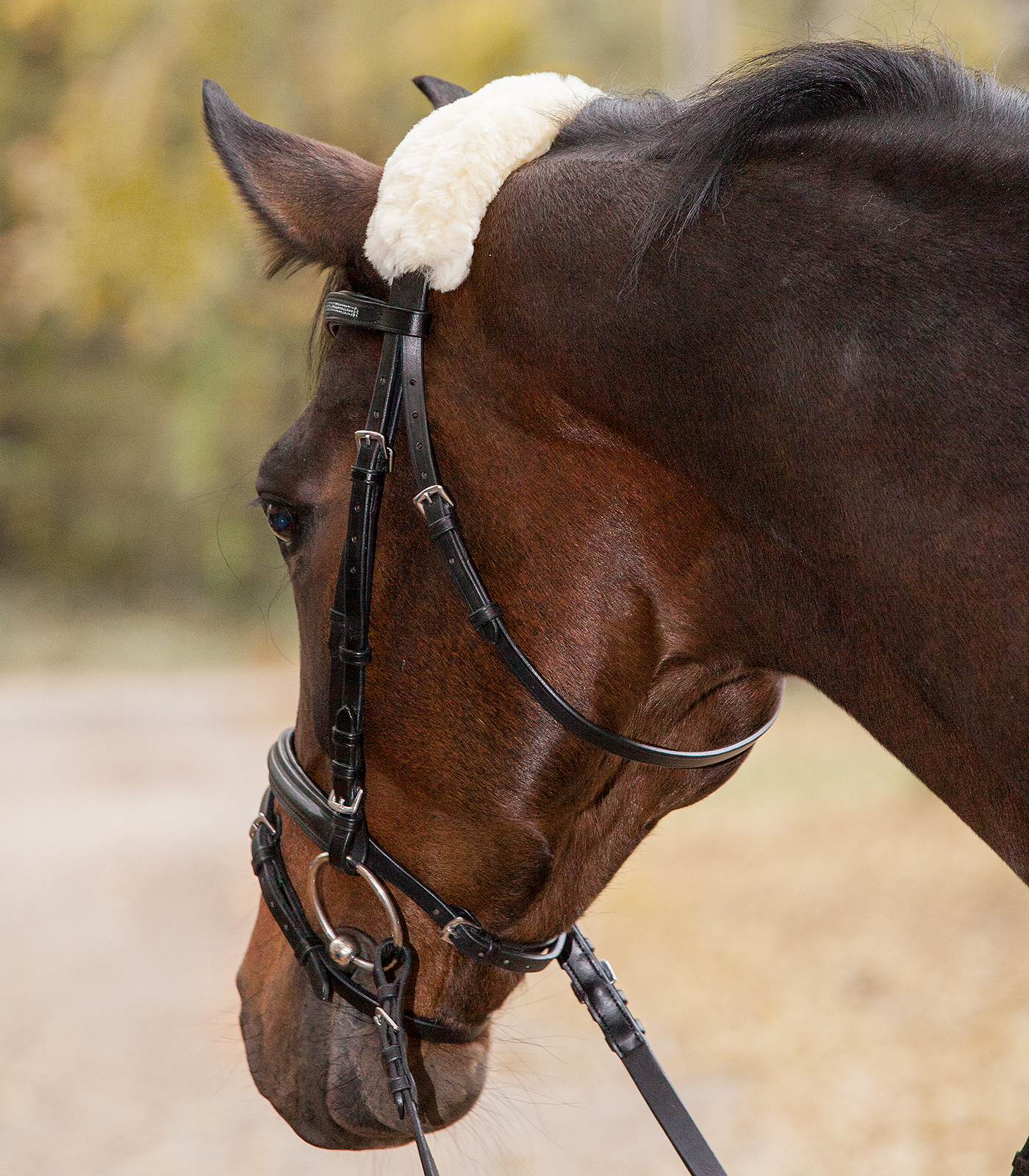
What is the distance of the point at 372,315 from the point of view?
1332 millimetres

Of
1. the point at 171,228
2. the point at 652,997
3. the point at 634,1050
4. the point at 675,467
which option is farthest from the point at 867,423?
the point at 171,228

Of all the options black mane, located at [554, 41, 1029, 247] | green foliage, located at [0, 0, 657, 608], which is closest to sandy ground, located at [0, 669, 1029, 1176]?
black mane, located at [554, 41, 1029, 247]

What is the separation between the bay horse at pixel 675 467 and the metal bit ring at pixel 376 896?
0.07 feet

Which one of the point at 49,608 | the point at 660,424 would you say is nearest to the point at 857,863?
the point at 660,424

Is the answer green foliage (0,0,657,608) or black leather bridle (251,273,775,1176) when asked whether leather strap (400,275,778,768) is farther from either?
green foliage (0,0,657,608)

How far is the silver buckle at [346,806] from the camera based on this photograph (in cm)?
145

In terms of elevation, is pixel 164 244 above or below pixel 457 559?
below

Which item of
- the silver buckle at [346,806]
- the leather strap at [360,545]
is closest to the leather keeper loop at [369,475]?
the leather strap at [360,545]

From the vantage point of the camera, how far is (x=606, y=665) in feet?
4.23

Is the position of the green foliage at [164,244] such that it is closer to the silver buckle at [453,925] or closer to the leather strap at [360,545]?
the leather strap at [360,545]

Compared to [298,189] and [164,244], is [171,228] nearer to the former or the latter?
[164,244]

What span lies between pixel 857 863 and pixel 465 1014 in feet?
21.7

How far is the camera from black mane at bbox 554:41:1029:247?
3.65 feet

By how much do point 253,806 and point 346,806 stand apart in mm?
7880
